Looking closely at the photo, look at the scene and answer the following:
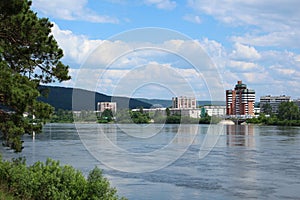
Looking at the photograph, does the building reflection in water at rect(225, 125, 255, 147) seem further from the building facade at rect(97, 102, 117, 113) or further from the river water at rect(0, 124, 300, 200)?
the building facade at rect(97, 102, 117, 113)

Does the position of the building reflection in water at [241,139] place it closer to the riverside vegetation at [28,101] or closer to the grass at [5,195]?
the riverside vegetation at [28,101]

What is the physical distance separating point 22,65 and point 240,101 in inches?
4287

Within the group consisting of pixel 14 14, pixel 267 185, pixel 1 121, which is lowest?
pixel 267 185

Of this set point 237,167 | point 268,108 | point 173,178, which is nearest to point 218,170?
point 237,167

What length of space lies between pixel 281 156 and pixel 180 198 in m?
13.5

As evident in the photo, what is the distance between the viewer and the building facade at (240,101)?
11431 cm

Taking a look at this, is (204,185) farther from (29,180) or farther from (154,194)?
(29,180)

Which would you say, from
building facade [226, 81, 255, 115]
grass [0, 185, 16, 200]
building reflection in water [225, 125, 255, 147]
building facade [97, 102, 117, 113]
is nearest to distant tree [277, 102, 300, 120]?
building reflection in water [225, 125, 255, 147]

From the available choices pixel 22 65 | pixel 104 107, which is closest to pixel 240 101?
pixel 104 107

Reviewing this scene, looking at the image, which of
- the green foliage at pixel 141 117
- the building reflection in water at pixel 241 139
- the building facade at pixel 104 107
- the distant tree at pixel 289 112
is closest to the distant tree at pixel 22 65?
the building facade at pixel 104 107

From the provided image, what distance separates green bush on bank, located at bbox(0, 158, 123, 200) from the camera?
8.28 m

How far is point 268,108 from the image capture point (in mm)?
111062

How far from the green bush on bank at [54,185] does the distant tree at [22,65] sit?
763 millimetres

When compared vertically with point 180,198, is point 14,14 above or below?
above
